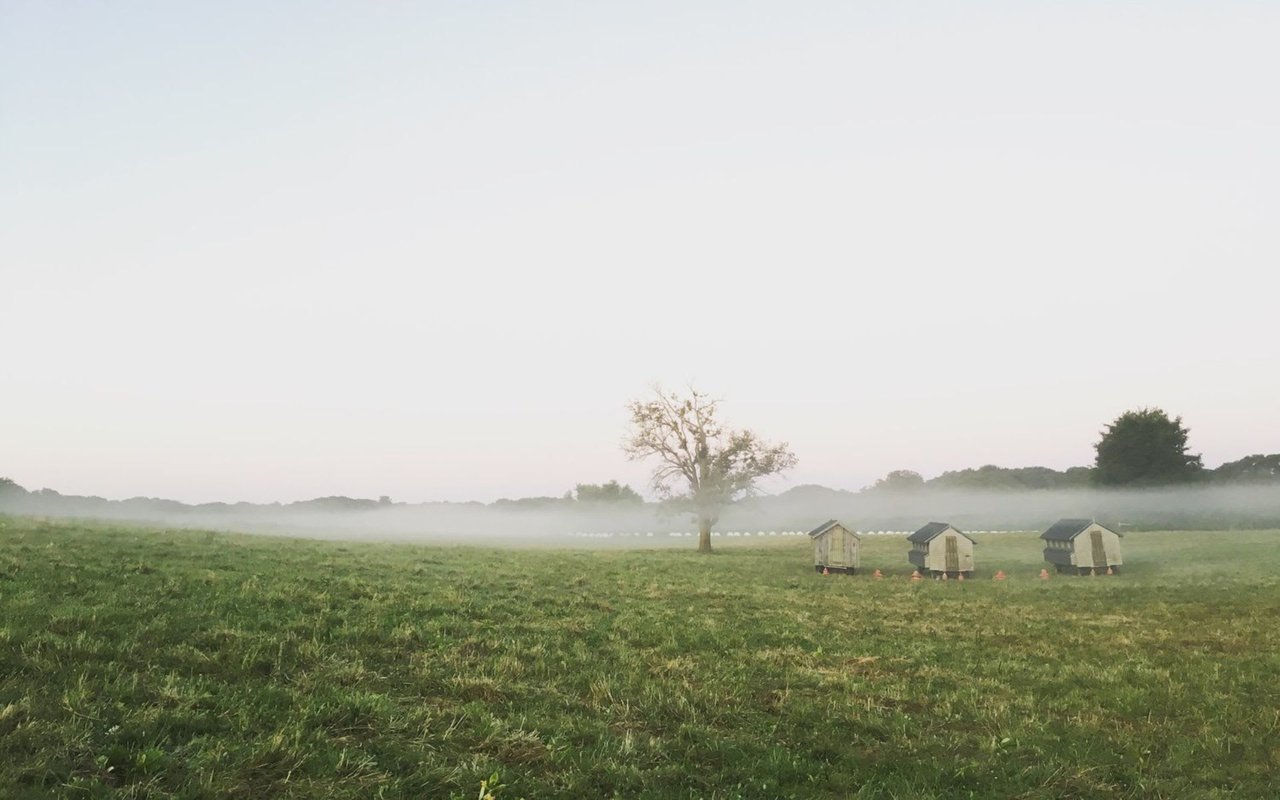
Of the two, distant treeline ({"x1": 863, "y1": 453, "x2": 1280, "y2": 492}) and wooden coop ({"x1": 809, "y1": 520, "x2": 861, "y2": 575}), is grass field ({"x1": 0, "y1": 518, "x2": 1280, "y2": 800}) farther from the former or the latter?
distant treeline ({"x1": 863, "y1": 453, "x2": 1280, "y2": 492})

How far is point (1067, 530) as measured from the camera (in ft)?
161

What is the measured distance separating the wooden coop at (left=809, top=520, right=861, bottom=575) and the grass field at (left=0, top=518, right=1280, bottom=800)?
22.3 meters

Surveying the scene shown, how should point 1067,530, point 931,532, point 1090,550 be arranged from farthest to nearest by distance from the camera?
point 1067,530, point 1090,550, point 931,532

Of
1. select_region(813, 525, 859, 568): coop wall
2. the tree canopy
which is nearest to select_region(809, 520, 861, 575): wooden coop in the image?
select_region(813, 525, 859, 568): coop wall

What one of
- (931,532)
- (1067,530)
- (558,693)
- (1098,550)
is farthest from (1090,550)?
→ (558,693)

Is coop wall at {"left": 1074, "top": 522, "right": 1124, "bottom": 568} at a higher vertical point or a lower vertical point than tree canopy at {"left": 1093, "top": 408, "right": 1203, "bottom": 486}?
lower

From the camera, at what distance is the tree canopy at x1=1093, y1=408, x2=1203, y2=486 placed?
94.4m

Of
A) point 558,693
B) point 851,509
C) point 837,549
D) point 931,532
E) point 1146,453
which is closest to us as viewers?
point 558,693

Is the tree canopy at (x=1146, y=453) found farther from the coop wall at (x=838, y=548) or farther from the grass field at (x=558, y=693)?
the grass field at (x=558, y=693)

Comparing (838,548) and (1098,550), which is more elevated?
(838,548)

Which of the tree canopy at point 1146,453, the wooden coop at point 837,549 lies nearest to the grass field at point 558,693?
the wooden coop at point 837,549

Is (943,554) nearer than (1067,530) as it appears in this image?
Yes

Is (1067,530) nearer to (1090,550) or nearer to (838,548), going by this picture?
(1090,550)

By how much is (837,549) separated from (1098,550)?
64.4 feet
